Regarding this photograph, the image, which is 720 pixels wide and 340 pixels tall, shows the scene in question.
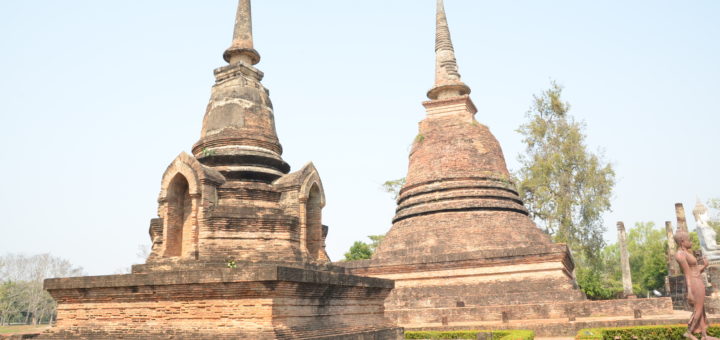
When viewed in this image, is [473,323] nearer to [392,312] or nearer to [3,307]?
[392,312]

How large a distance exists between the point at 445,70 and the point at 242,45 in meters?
14.2

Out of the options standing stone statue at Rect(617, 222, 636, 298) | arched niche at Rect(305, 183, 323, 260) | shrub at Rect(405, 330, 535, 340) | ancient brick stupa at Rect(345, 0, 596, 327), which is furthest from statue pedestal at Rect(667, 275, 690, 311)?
arched niche at Rect(305, 183, 323, 260)

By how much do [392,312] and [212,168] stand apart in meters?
10.3

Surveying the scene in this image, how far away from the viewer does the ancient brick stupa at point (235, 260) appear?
7.78 m

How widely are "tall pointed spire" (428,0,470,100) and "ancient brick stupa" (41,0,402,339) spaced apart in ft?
42.8

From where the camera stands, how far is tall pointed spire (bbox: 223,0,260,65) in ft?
39.1

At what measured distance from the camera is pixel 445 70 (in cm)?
2447

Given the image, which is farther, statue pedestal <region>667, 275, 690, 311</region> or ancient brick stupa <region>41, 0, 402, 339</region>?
statue pedestal <region>667, 275, 690, 311</region>

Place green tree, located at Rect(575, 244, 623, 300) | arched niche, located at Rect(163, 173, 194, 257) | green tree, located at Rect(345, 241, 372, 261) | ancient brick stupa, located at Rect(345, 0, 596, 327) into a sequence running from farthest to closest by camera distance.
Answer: green tree, located at Rect(345, 241, 372, 261)
green tree, located at Rect(575, 244, 623, 300)
ancient brick stupa, located at Rect(345, 0, 596, 327)
arched niche, located at Rect(163, 173, 194, 257)

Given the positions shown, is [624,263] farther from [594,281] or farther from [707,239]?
[707,239]

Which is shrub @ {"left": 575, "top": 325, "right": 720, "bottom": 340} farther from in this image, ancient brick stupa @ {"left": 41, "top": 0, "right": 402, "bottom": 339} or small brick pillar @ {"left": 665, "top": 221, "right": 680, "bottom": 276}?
small brick pillar @ {"left": 665, "top": 221, "right": 680, "bottom": 276}

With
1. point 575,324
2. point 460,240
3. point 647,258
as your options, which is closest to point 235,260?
point 575,324

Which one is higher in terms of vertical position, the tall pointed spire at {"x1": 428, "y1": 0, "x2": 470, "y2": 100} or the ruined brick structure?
the tall pointed spire at {"x1": 428, "y1": 0, "x2": 470, "y2": 100}

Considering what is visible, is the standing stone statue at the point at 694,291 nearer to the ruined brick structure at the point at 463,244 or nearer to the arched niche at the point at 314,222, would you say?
the arched niche at the point at 314,222
